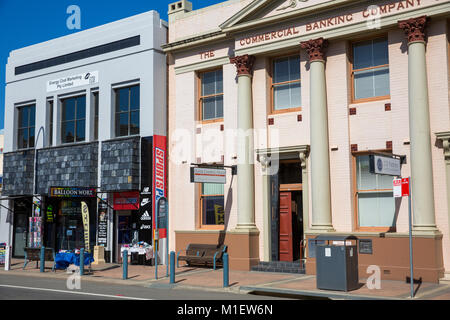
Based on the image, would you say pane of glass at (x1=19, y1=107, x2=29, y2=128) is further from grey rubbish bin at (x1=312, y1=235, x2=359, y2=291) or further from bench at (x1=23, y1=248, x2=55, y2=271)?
grey rubbish bin at (x1=312, y1=235, x2=359, y2=291)

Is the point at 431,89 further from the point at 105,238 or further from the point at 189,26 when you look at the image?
the point at 105,238

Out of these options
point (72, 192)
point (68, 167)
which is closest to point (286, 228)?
point (72, 192)

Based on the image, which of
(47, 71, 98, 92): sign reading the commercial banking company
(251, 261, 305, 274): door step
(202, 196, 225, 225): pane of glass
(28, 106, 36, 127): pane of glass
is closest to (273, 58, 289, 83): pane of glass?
(202, 196, 225, 225): pane of glass

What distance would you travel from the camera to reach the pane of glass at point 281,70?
1972cm

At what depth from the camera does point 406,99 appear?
1670 cm

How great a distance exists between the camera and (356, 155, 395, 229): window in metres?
17.0

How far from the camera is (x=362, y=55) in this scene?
18000 millimetres

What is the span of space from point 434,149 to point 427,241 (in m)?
2.76

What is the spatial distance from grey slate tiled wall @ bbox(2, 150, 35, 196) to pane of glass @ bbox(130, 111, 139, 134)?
6175 millimetres

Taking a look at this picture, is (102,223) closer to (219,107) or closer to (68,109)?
(68,109)

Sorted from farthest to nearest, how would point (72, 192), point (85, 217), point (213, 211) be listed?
point (85, 217), point (72, 192), point (213, 211)

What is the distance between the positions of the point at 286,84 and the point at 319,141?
290 cm

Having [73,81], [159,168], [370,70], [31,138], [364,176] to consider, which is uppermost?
[73,81]
